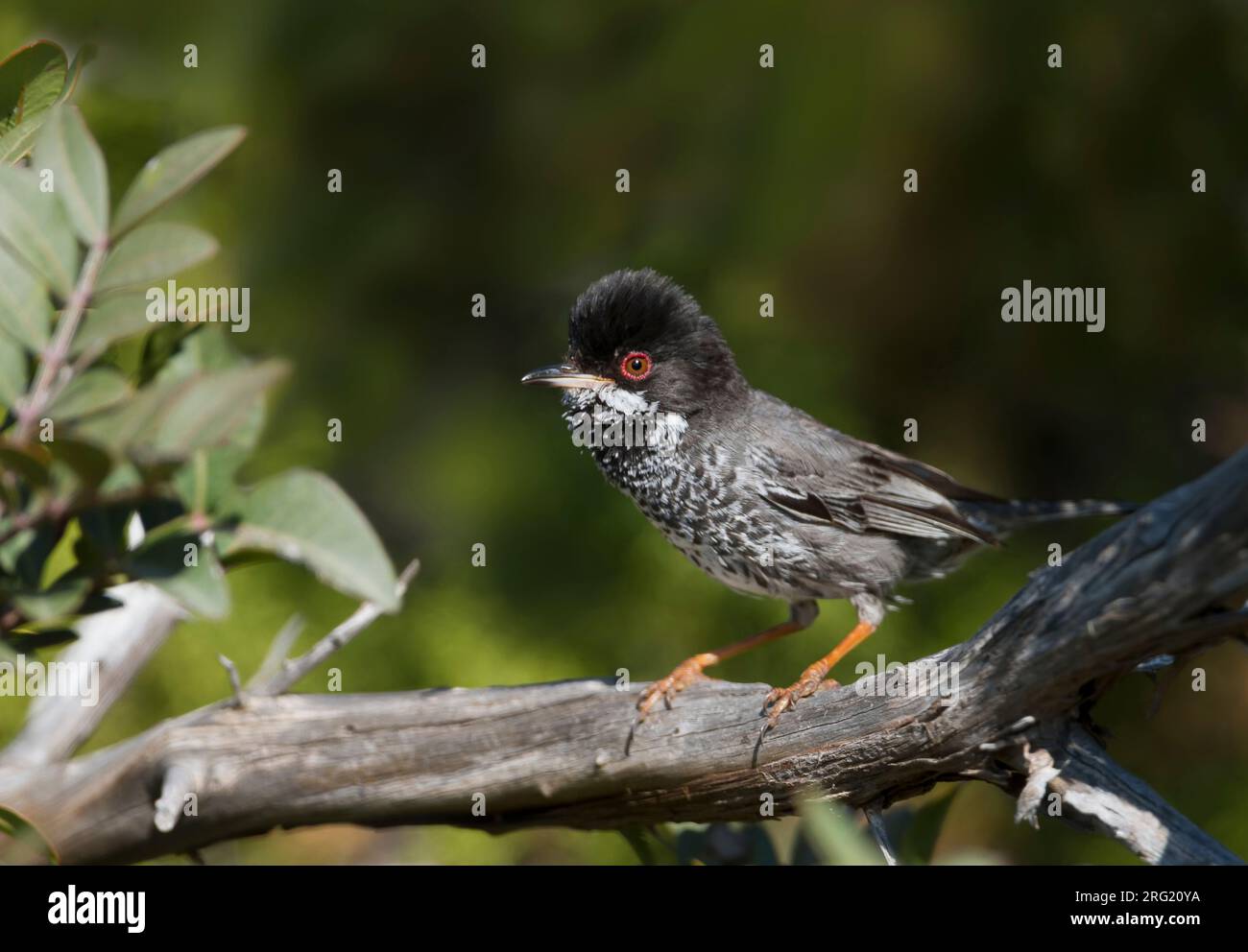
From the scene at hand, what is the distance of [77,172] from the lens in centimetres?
146

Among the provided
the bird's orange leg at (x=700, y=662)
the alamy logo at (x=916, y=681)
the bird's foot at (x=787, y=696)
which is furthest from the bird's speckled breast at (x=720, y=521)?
the alamy logo at (x=916, y=681)

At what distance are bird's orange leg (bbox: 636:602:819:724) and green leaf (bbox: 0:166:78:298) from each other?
1781mm

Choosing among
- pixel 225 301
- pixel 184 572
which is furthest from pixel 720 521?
pixel 184 572

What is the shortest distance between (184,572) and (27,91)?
31.8 inches

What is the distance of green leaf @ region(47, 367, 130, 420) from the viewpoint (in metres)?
1.32

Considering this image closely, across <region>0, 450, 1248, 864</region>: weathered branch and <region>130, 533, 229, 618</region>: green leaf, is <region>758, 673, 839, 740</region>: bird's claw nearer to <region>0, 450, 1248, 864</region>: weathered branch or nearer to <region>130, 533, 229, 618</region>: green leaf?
<region>0, 450, 1248, 864</region>: weathered branch

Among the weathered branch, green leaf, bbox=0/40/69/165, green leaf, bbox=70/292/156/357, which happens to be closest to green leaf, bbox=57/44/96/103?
green leaf, bbox=0/40/69/165

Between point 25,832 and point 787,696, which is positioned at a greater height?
point 787,696

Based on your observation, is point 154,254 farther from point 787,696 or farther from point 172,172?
point 787,696

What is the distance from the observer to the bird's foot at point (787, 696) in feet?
8.80

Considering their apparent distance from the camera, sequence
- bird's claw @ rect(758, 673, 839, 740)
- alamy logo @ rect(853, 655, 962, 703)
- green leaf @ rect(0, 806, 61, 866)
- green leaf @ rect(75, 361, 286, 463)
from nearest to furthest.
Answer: green leaf @ rect(75, 361, 286, 463)
green leaf @ rect(0, 806, 61, 866)
alamy logo @ rect(853, 655, 962, 703)
bird's claw @ rect(758, 673, 839, 740)

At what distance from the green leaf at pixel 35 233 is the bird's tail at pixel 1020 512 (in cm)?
281

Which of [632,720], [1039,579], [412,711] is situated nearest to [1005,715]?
[1039,579]

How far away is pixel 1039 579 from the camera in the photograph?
216 centimetres
